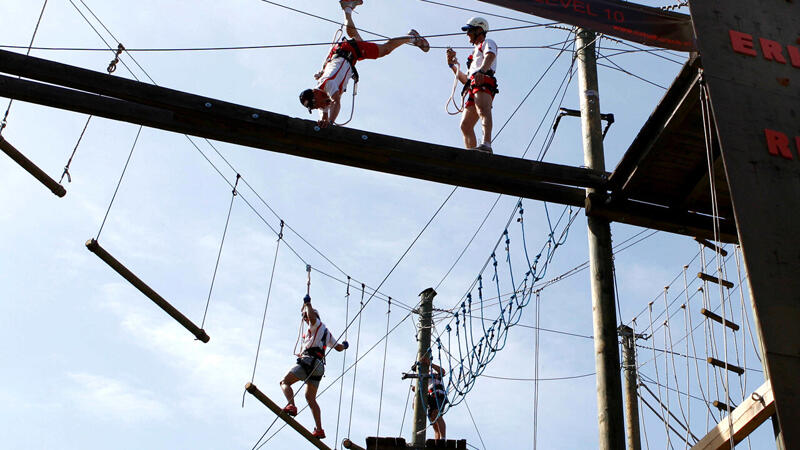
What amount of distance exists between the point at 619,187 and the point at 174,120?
12.3 ft

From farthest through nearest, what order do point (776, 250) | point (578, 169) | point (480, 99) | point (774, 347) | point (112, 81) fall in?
point (480, 99) < point (578, 169) < point (112, 81) < point (776, 250) < point (774, 347)

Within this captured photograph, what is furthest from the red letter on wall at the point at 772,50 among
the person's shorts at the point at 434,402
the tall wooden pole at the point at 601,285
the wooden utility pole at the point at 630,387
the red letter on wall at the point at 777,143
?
the wooden utility pole at the point at 630,387

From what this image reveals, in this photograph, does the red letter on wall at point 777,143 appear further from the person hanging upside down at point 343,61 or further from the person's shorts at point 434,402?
the person's shorts at point 434,402

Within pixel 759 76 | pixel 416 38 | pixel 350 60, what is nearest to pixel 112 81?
pixel 350 60

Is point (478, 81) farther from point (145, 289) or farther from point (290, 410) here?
point (290, 410)

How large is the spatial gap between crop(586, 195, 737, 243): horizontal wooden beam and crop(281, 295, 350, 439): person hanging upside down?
13.4ft

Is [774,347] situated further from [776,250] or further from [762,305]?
[776,250]

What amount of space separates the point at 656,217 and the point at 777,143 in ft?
7.79

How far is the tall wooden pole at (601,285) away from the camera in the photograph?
6.21 meters

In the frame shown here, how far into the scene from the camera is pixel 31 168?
6.98 m

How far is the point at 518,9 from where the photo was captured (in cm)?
657

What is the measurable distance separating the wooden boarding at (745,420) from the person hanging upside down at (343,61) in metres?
4.02

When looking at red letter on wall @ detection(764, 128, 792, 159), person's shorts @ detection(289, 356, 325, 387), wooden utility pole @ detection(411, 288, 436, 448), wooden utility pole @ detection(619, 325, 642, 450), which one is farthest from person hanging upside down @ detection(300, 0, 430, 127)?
wooden utility pole @ detection(619, 325, 642, 450)

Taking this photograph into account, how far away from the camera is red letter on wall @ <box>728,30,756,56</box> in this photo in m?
5.11
